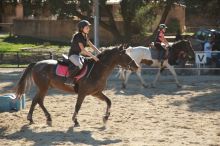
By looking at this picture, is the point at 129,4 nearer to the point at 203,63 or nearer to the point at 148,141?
the point at 203,63

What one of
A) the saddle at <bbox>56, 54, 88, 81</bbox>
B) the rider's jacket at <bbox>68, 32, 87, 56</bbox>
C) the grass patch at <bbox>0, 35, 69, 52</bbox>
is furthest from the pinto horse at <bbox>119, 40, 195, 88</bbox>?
the grass patch at <bbox>0, 35, 69, 52</bbox>

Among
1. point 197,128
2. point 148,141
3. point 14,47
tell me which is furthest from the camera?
point 14,47

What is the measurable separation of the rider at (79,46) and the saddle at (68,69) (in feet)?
0.11

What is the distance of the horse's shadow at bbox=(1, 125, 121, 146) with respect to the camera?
9922mm

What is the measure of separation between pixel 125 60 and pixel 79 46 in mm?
1124

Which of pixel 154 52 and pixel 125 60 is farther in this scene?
pixel 154 52

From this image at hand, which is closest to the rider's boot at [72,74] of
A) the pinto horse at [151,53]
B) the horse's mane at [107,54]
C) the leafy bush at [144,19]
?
the horse's mane at [107,54]

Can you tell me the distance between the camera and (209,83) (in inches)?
802

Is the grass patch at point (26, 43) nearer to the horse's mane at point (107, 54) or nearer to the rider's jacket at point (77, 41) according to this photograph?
the rider's jacket at point (77, 41)

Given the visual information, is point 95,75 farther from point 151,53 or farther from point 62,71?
point 151,53

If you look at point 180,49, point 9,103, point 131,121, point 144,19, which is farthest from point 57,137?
point 144,19

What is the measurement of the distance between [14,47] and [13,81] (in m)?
16.0

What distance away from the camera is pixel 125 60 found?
11562mm

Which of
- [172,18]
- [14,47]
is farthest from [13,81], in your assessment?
[172,18]
